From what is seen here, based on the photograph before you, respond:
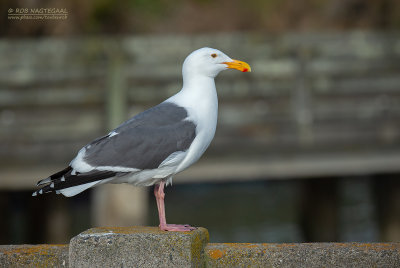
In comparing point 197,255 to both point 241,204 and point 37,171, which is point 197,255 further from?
point 241,204

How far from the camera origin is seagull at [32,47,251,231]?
3900 millimetres

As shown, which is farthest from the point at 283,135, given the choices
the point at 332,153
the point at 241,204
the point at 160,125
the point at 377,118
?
the point at 241,204

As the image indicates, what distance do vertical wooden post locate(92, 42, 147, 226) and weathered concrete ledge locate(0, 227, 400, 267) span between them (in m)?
4.93

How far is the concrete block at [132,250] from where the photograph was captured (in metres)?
3.47

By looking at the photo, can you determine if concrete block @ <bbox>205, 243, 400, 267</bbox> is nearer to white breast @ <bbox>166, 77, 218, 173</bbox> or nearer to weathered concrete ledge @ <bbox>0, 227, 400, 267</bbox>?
weathered concrete ledge @ <bbox>0, 227, 400, 267</bbox>

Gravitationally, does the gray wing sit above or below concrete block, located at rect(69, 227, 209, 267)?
above

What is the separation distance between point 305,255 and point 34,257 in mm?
1582

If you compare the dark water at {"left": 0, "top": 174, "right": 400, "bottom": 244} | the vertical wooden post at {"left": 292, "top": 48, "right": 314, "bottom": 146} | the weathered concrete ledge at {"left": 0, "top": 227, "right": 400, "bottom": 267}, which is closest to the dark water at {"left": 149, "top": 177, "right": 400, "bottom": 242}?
the dark water at {"left": 0, "top": 174, "right": 400, "bottom": 244}

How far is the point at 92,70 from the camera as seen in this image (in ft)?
30.0

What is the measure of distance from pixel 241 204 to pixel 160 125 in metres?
18.5

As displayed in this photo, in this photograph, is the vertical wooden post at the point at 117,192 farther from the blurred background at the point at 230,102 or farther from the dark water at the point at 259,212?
the dark water at the point at 259,212

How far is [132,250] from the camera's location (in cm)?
348

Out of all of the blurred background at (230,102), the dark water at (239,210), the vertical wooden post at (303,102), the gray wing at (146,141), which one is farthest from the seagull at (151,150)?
the dark water at (239,210)

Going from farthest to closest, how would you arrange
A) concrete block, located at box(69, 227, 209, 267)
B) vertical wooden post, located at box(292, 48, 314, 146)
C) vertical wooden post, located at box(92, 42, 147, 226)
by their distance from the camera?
vertical wooden post, located at box(292, 48, 314, 146) → vertical wooden post, located at box(92, 42, 147, 226) → concrete block, located at box(69, 227, 209, 267)
